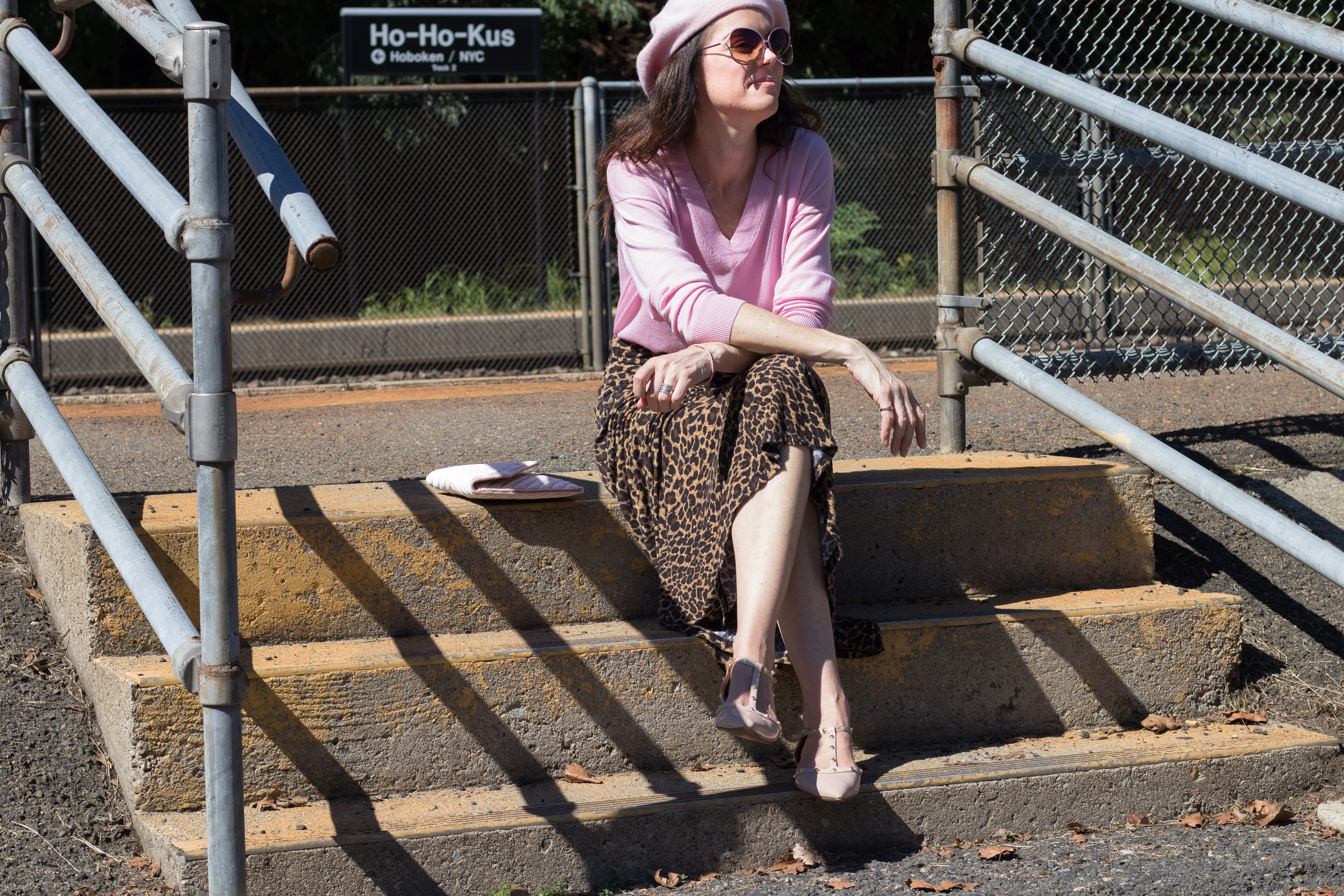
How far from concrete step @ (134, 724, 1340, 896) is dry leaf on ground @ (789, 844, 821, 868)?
0.06 feet

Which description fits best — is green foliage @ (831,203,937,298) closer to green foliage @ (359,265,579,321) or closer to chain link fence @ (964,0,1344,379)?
green foliage @ (359,265,579,321)

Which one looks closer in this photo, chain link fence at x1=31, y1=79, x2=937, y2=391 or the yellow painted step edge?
the yellow painted step edge

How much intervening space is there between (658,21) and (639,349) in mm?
744

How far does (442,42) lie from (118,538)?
24.6 ft

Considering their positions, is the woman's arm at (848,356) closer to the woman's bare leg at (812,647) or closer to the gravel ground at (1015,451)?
the woman's bare leg at (812,647)

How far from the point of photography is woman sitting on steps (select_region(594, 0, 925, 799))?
250cm

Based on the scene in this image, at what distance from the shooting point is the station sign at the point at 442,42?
883 centimetres

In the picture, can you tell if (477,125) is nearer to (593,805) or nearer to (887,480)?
(887,480)

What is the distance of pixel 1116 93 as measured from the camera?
17.1ft

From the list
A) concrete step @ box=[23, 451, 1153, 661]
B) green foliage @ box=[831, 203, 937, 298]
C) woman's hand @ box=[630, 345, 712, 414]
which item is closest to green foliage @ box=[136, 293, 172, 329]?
green foliage @ box=[831, 203, 937, 298]

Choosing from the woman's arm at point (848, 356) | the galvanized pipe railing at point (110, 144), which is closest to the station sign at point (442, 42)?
the galvanized pipe railing at point (110, 144)

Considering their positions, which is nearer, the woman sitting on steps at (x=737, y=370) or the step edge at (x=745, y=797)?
the step edge at (x=745, y=797)

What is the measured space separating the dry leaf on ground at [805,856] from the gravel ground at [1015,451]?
1.9 inches

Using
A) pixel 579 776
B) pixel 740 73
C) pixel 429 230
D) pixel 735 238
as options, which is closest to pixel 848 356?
pixel 735 238
